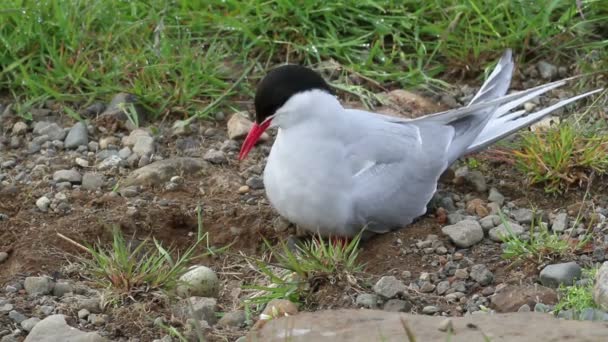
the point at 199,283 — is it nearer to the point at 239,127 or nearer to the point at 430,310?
the point at 430,310

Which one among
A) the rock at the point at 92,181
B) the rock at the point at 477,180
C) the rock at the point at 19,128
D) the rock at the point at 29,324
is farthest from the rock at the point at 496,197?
the rock at the point at 19,128

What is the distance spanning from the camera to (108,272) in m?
3.53

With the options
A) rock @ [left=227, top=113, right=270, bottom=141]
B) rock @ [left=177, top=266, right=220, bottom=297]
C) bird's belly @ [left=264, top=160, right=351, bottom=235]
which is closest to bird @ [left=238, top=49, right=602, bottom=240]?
bird's belly @ [left=264, top=160, right=351, bottom=235]

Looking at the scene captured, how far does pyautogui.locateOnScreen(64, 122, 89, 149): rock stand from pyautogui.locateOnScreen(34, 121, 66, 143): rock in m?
0.03

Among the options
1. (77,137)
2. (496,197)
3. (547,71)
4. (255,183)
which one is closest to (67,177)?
(77,137)

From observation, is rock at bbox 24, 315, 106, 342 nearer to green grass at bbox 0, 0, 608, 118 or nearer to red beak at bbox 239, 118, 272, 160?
red beak at bbox 239, 118, 272, 160

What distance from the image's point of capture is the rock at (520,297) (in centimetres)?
336

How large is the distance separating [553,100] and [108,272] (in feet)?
6.79

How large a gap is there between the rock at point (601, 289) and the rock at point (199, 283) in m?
1.12

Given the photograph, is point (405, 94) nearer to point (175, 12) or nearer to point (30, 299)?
point (175, 12)

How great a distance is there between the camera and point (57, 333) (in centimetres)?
328

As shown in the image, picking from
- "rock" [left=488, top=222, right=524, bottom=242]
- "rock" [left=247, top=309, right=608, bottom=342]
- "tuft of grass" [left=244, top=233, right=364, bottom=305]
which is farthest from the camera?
"rock" [left=488, top=222, right=524, bottom=242]

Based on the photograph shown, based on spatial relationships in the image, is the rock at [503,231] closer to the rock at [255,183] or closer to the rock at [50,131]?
the rock at [255,183]

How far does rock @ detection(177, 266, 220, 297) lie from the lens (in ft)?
11.7
